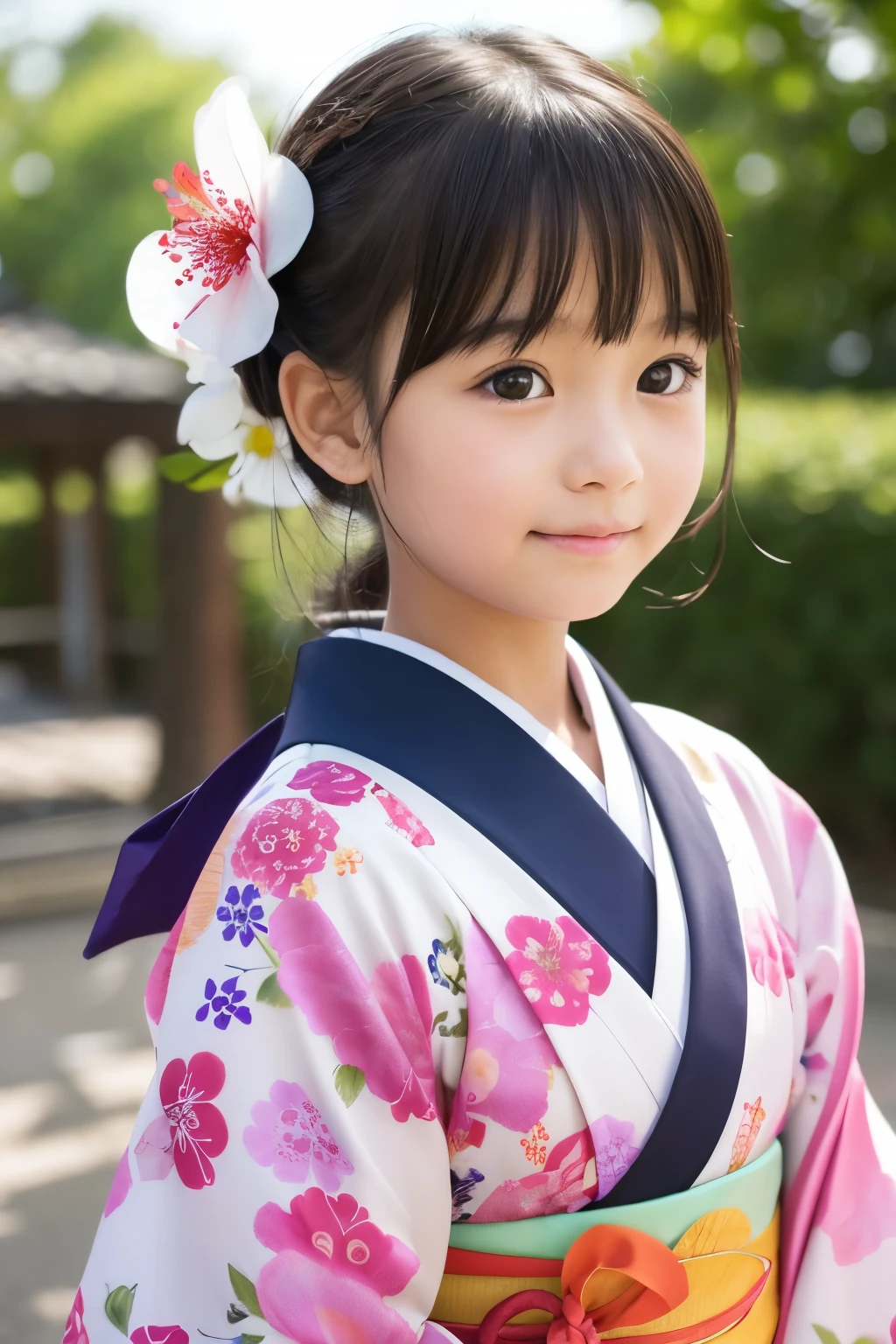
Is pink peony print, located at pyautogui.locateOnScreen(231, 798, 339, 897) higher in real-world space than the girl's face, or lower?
lower

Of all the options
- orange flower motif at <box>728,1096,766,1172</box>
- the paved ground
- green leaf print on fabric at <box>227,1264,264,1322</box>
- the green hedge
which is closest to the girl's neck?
orange flower motif at <box>728,1096,766,1172</box>

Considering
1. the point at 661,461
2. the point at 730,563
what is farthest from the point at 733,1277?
the point at 730,563

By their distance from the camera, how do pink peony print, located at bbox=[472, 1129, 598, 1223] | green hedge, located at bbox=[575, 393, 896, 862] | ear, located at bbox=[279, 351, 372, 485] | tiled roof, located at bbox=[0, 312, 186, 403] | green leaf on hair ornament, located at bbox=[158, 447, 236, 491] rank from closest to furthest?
pink peony print, located at bbox=[472, 1129, 598, 1223], ear, located at bbox=[279, 351, 372, 485], green leaf on hair ornament, located at bbox=[158, 447, 236, 491], green hedge, located at bbox=[575, 393, 896, 862], tiled roof, located at bbox=[0, 312, 186, 403]

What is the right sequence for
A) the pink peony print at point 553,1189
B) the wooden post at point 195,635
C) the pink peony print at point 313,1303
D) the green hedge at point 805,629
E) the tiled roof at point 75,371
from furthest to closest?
the tiled roof at point 75,371
the wooden post at point 195,635
the green hedge at point 805,629
the pink peony print at point 553,1189
the pink peony print at point 313,1303

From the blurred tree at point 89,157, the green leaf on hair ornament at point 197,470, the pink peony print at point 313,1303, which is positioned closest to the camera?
the pink peony print at point 313,1303

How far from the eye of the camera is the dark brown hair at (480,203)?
1.05 metres

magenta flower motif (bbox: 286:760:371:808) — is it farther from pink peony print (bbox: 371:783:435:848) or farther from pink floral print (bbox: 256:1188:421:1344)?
pink floral print (bbox: 256:1188:421:1344)

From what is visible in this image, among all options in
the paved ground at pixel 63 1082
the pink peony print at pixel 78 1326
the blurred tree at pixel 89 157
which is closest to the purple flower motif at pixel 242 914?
the pink peony print at pixel 78 1326

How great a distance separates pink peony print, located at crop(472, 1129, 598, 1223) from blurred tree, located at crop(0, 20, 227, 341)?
21.3 meters

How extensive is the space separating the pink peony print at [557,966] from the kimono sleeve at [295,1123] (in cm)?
6

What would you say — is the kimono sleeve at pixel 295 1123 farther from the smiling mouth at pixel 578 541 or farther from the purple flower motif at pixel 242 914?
the smiling mouth at pixel 578 541

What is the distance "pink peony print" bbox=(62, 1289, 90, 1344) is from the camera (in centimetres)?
106

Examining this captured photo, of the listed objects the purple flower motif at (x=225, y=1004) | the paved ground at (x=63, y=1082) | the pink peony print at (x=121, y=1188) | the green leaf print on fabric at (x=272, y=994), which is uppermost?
the green leaf print on fabric at (x=272, y=994)

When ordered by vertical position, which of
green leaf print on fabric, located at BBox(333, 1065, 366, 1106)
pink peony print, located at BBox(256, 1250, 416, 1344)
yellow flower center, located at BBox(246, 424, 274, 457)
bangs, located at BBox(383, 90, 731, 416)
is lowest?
pink peony print, located at BBox(256, 1250, 416, 1344)
